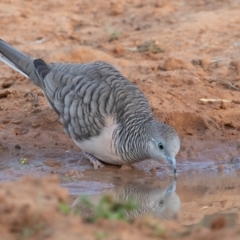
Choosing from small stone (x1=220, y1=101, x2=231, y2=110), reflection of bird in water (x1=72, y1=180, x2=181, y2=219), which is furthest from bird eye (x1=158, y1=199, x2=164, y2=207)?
small stone (x1=220, y1=101, x2=231, y2=110)

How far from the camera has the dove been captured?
315 inches

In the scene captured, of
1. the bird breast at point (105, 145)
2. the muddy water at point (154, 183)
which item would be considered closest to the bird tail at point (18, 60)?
the muddy water at point (154, 183)

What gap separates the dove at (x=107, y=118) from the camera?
8.00 meters

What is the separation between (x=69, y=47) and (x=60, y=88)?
310 cm

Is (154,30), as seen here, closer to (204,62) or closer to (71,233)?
(204,62)

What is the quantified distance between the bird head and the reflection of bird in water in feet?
0.94

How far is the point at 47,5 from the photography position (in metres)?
13.7

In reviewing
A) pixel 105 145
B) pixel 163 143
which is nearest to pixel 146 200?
pixel 163 143

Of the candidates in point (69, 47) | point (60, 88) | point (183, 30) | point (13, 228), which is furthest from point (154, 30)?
point (13, 228)

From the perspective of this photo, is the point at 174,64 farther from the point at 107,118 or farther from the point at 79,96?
the point at 107,118

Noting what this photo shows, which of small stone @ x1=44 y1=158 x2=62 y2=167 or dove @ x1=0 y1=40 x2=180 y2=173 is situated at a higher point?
dove @ x1=0 y1=40 x2=180 y2=173

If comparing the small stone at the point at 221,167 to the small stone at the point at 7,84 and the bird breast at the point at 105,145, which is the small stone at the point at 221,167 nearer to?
the bird breast at the point at 105,145

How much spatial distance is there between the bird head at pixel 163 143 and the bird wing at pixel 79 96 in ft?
1.68

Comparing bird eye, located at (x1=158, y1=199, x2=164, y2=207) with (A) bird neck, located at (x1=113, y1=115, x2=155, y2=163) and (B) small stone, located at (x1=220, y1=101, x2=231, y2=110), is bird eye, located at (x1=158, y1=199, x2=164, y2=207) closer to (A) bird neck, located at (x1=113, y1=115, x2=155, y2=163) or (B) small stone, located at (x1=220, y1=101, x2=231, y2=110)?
(A) bird neck, located at (x1=113, y1=115, x2=155, y2=163)
